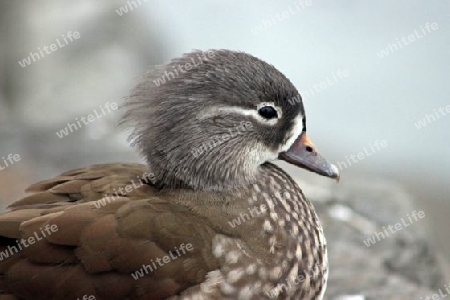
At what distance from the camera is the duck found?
1.61m

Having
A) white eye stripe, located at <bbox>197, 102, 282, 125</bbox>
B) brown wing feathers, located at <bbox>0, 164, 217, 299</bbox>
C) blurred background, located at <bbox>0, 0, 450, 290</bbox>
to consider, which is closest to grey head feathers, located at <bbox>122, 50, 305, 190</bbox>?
white eye stripe, located at <bbox>197, 102, 282, 125</bbox>

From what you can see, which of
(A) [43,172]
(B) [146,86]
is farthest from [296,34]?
(B) [146,86]

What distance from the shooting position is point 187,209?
170 centimetres

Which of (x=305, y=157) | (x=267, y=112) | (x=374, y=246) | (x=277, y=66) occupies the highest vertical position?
(x=267, y=112)

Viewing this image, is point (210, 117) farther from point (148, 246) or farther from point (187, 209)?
point (148, 246)

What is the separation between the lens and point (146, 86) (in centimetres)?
178

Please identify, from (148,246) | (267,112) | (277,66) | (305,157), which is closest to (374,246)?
(305,157)

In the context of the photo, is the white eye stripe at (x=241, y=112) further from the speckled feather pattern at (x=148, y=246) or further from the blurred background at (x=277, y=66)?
the blurred background at (x=277, y=66)

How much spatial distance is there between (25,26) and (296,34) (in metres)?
2.48

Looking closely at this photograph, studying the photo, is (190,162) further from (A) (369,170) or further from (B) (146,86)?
(A) (369,170)

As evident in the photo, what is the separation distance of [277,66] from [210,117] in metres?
3.62

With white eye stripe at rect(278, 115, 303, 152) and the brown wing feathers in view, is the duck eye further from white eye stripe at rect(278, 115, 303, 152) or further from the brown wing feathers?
the brown wing feathers

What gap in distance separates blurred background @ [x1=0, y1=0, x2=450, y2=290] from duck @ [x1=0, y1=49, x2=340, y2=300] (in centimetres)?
122

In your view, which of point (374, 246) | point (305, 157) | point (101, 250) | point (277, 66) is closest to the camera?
point (101, 250)
